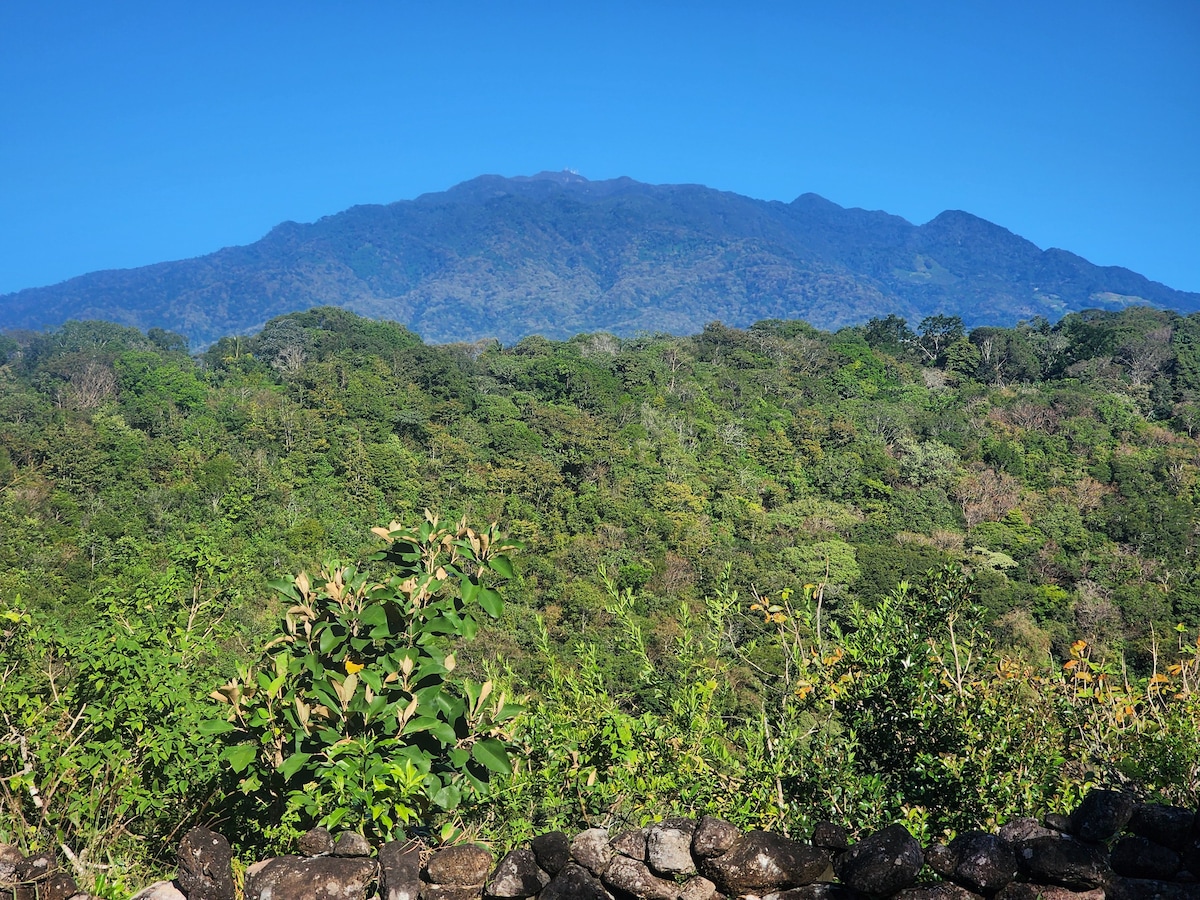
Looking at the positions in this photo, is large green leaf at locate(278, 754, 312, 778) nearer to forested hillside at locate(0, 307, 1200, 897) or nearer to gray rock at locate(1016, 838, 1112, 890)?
forested hillside at locate(0, 307, 1200, 897)

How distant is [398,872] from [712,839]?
2.96ft

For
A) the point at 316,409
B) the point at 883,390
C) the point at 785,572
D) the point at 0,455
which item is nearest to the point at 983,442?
the point at 883,390

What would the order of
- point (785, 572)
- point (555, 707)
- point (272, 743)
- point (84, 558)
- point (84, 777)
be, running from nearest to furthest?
1. point (272, 743)
2. point (84, 777)
3. point (555, 707)
4. point (84, 558)
5. point (785, 572)

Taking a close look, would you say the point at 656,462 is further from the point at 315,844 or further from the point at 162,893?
the point at 162,893

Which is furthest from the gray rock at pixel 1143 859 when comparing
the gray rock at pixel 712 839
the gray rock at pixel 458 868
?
the gray rock at pixel 458 868

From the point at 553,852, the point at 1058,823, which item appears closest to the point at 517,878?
the point at 553,852

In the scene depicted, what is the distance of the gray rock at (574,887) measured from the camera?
109 inches

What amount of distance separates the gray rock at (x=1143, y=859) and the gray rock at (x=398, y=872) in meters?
1.96

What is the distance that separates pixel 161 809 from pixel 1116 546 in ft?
105

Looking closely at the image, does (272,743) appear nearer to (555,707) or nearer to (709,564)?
(555,707)

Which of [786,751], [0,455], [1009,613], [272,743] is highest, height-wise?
[272,743]

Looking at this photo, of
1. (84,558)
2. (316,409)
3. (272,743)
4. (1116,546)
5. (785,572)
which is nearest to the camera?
(272,743)

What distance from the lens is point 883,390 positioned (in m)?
51.2

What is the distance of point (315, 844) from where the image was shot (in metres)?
2.88
